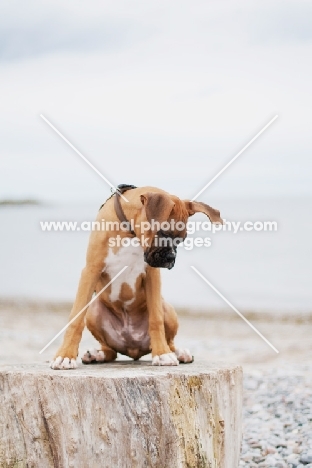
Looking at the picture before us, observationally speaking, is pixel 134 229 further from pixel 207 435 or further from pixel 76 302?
pixel 207 435

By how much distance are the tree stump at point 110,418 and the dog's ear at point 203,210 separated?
3.54 feet

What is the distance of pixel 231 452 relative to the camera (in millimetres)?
5254

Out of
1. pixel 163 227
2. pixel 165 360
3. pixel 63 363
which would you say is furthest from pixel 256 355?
pixel 163 227

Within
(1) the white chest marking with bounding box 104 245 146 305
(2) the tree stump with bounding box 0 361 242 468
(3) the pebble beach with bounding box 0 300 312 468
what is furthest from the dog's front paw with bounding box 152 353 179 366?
(3) the pebble beach with bounding box 0 300 312 468

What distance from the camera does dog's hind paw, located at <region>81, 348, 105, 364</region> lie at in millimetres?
5625

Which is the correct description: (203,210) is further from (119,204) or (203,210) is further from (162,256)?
(119,204)

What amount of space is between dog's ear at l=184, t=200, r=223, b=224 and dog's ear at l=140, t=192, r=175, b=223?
0.27 meters

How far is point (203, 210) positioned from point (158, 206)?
0.42 metres

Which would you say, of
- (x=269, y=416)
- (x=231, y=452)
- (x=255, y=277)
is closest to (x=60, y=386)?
(x=231, y=452)

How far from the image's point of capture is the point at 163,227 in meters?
4.71

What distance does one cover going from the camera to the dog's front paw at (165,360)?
5273mm

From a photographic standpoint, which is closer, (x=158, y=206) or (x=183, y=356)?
(x=158, y=206)

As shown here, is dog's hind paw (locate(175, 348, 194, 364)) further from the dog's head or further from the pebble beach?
the dog's head

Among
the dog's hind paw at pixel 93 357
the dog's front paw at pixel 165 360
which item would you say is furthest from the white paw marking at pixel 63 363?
the dog's front paw at pixel 165 360
